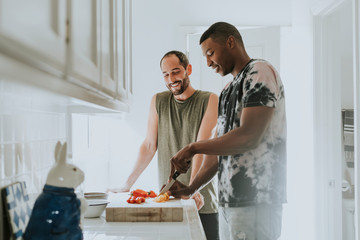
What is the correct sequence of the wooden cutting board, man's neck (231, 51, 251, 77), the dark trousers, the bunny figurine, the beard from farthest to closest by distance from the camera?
the beard < the dark trousers < man's neck (231, 51, 251, 77) < the wooden cutting board < the bunny figurine

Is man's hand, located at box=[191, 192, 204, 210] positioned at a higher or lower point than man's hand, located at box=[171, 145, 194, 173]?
lower

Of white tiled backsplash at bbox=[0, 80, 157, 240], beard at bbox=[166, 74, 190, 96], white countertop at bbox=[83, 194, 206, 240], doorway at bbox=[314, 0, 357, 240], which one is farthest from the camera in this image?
doorway at bbox=[314, 0, 357, 240]

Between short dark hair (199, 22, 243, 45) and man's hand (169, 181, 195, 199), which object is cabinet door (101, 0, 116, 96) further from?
man's hand (169, 181, 195, 199)

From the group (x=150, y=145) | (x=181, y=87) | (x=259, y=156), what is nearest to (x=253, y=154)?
(x=259, y=156)

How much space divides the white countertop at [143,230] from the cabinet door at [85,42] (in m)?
0.67

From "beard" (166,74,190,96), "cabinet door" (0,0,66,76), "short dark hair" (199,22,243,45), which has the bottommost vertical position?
"cabinet door" (0,0,66,76)

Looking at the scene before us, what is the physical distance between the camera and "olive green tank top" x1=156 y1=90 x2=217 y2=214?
2376mm

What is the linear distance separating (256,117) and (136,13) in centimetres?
220

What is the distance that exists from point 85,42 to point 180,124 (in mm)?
1576

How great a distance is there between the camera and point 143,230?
1.58 m

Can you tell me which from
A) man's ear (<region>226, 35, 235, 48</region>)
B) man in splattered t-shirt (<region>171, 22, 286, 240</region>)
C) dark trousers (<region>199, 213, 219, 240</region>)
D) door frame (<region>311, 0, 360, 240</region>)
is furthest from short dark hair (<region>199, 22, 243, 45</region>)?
door frame (<region>311, 0, 360, 240</region>)

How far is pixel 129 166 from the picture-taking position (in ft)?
11.5

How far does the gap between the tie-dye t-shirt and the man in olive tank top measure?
25.1 inches

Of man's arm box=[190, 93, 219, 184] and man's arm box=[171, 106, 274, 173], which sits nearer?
man's arm box=[171, 106, 274, 173]
